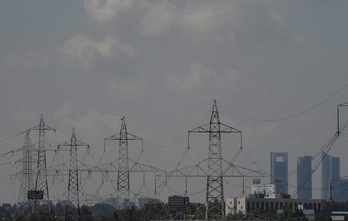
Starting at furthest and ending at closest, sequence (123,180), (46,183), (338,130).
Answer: (46,183), (123,180), (338,130)

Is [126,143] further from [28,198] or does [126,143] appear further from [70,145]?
[28,198]

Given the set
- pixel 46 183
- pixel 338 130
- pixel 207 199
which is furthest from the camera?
pixel 46 183

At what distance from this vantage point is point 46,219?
7810 inches

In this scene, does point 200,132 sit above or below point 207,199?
above

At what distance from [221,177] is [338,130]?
147ft

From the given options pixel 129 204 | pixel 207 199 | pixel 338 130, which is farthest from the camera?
pixel 129 204

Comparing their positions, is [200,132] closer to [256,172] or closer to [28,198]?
[256,172]

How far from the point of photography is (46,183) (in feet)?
549

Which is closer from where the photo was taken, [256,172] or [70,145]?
[256,172]

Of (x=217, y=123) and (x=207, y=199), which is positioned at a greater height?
(x=217, y=123)

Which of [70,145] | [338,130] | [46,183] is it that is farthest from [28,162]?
[338,130]

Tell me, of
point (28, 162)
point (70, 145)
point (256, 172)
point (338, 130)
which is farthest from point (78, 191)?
point (338, 130)

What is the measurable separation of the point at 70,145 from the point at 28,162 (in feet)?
70.2

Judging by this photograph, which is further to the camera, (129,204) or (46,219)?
(46,219)
